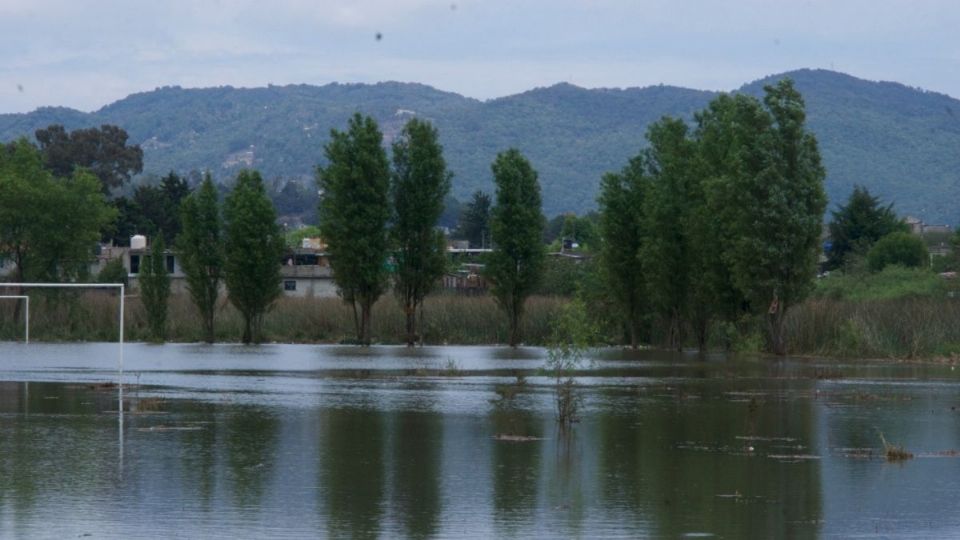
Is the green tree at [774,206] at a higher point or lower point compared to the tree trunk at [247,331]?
higher

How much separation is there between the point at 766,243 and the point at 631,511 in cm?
3934

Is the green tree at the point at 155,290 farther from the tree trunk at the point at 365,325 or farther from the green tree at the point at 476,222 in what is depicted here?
the green tree at the point at 476,222

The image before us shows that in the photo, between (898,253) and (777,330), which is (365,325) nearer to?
(777,330)

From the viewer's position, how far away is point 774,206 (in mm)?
54062

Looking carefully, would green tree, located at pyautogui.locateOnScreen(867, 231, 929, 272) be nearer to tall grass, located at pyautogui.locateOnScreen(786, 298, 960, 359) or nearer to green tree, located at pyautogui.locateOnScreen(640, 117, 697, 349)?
green tree, located at pyautogui.locateOnScreen(640, 117, 697, 349)

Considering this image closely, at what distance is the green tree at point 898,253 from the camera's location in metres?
89.9

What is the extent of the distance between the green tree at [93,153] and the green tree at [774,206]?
110 m

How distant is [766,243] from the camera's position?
5403cm

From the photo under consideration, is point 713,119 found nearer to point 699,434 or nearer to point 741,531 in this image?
point 699,434

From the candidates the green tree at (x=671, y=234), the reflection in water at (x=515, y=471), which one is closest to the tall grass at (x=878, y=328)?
the green tree at (x=671, y=234)

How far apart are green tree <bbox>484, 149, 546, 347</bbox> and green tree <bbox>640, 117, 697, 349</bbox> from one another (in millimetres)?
8796

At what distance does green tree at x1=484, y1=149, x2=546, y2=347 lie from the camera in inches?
2709

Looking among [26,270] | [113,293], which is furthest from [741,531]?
[113,293]

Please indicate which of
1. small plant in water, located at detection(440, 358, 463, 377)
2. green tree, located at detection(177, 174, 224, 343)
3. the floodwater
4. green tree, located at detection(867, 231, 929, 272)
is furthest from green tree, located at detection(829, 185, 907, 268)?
the floodwater
